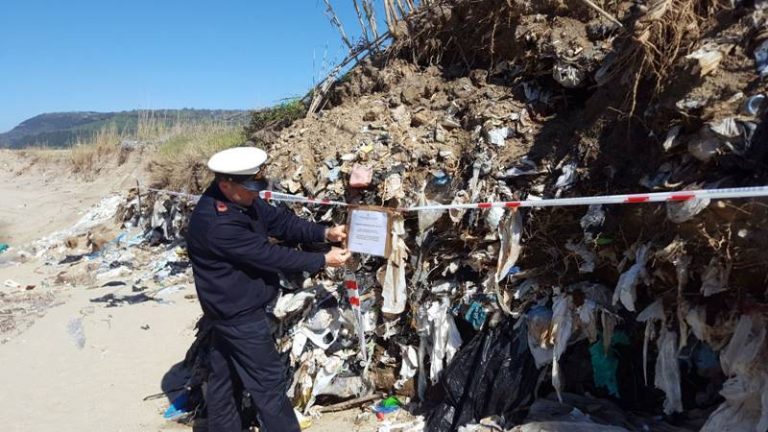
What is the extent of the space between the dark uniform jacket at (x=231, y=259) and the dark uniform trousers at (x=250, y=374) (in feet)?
0.33

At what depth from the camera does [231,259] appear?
2984 millimetres

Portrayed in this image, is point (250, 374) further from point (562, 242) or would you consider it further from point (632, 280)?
point (632, 280)

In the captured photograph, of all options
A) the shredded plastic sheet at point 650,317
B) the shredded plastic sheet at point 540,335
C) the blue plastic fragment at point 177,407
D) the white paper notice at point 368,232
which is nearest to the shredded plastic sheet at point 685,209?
the shredded plastic sheet at point 650,317

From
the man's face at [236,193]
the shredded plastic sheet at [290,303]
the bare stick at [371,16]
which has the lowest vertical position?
the shredded plastic sheet at [290,303]

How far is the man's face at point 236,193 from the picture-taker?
300cm

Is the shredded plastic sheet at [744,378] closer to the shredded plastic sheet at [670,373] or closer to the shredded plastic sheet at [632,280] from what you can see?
the shredded plastic sheet at [670,373]

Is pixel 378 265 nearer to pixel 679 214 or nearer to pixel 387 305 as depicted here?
pixel 387 305

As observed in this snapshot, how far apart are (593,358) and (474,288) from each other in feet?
2.58

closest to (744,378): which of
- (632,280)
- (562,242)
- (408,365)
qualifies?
(632,280)

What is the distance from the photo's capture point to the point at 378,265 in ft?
12.3

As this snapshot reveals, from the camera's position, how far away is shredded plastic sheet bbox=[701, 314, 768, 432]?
2209mm

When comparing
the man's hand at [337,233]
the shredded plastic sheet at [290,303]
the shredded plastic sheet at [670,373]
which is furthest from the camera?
the shredded plastic sheet at [290,303]

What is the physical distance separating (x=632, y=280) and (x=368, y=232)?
4.84ft

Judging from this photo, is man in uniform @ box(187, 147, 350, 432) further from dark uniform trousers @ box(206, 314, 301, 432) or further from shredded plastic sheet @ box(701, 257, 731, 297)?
shredded plastic sheet @ box(701, 257, 731, 297)
